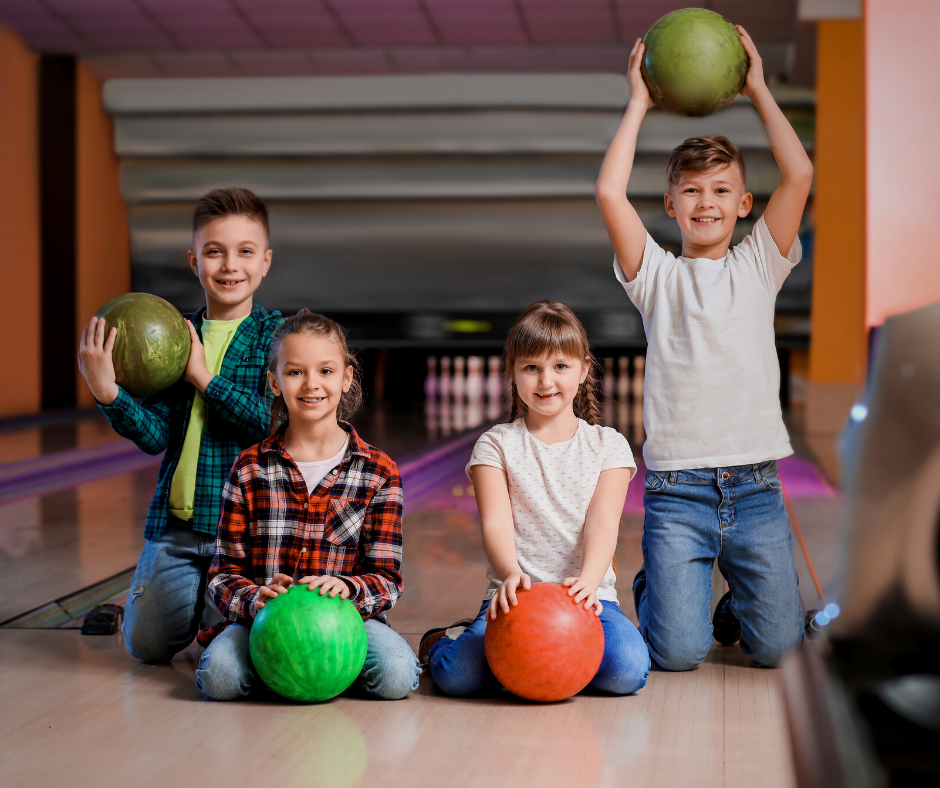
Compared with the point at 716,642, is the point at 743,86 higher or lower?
higher

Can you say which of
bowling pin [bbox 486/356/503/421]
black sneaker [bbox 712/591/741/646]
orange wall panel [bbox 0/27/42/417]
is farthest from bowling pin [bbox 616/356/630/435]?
black sneaker [bbox 712/591/741/646]

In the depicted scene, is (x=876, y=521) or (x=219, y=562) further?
(x=219, y=562)

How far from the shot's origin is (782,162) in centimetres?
178

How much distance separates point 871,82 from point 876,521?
2.34 m

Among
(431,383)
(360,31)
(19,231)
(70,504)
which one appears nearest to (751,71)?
(70,504)

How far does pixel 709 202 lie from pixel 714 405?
37cm

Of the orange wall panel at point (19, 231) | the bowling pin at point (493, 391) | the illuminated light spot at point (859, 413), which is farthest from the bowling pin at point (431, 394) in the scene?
the illuminated light spot at point (859, 413)

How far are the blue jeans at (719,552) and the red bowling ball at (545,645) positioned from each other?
0.27m

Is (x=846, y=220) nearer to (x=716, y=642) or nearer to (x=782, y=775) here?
(x=716, y=642)

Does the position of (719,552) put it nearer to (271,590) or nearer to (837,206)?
(271,590)

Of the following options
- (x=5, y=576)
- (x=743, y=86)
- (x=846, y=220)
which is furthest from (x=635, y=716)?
(x=846, y=220)

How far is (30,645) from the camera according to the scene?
1.95 metres

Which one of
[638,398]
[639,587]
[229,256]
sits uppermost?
[229,256]

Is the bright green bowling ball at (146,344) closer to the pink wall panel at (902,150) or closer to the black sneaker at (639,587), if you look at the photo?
the black sneaker at (639,587)
